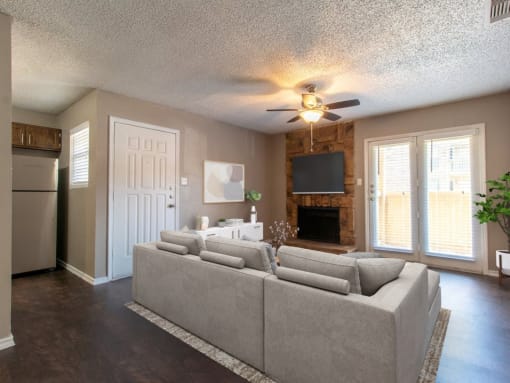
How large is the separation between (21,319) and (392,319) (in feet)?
10.3

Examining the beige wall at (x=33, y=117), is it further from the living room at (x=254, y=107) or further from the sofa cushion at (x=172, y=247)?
the sofa cushion at (x=172, y=247)

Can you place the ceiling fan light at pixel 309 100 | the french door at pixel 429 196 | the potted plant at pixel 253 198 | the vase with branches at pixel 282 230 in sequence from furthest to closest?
1. the vase with branches at pixel 282 230
2. the potted plant at pixel 253 198
3. the french door at pixel 429 196
4. the ceiling fan light at pixel 309 100

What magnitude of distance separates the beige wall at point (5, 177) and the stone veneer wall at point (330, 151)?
15.6ft

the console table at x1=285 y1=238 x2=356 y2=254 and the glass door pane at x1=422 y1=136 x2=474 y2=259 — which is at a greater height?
the glass door pane at x1=422 y1=136 x2=474 y2=259

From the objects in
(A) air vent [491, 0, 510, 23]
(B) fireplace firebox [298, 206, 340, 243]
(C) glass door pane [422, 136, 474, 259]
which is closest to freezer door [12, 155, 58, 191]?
(B) fireplace firebox [298, 206, 340, 243]

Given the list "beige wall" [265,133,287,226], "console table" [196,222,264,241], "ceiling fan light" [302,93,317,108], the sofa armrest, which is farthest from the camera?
"beige wall" [265,133,287,226]

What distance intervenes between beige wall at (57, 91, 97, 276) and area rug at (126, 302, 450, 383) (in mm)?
1636

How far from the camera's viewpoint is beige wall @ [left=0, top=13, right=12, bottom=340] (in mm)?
2088

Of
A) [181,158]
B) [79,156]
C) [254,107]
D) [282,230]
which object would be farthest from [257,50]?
[282,230]

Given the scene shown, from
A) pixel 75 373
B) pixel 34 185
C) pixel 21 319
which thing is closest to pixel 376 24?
pixel 75 373

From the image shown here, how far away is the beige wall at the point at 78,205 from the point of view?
3.67 m

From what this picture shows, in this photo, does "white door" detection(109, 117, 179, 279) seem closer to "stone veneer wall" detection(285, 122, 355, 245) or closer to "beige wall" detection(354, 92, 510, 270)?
"stone veneer wall" detection(285, 122, 355, 245)

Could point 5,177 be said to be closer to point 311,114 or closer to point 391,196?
point 311,114

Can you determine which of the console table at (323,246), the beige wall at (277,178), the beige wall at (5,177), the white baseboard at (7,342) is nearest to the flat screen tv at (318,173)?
the beige wall at (277,178)
